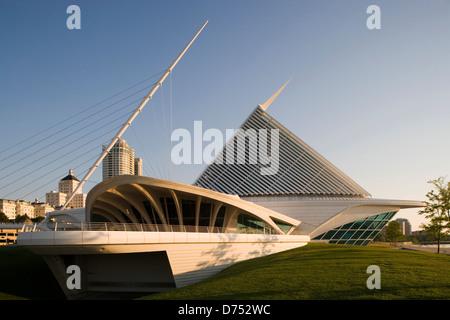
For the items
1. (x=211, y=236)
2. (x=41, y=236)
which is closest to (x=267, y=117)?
(x=211, y=236)

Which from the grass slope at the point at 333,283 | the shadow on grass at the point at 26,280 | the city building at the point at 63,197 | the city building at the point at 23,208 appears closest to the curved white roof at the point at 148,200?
the shadow on grass at the point at 26,280

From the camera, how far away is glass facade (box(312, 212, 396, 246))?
136 feet

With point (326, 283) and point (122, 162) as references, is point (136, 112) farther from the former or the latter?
point (122, 162)

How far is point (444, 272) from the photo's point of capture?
15.0 meters

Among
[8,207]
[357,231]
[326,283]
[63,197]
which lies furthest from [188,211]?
[63,197]

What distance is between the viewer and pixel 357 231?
42500 millimetres

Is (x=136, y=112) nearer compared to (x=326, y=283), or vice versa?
(x=326, y=283)

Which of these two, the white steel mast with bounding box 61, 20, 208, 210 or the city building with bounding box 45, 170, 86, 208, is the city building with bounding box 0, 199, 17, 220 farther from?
the white steel mast with bounding box 61, 20, 208, 210

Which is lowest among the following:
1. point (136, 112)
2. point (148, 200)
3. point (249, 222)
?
point (249, 222)

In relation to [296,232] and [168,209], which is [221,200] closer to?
[168,209]

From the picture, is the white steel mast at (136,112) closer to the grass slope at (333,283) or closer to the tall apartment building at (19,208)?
the grass slope at (333,283)

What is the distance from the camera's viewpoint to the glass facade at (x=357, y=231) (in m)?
41.6

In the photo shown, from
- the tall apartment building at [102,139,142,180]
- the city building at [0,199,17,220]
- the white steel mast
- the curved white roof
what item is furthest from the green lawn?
the city building at [0,199,17,220]

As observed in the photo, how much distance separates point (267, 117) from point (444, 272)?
37.4 meters
